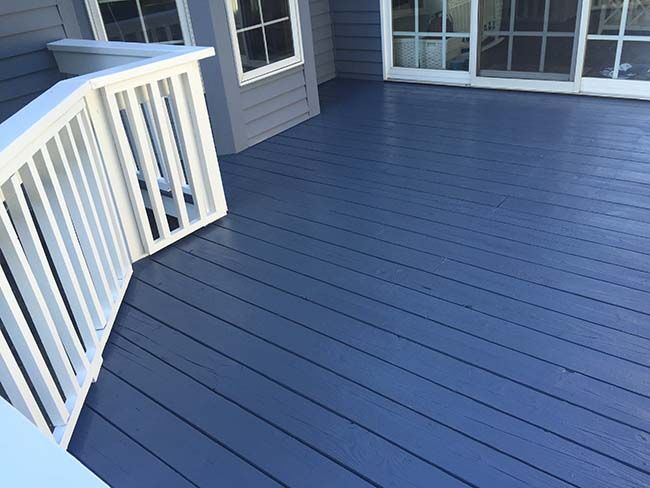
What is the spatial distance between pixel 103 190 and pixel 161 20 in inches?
81.7

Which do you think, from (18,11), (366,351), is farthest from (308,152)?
(366,351)

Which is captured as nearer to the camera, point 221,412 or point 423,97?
point 221,412

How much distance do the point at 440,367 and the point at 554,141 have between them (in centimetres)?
231

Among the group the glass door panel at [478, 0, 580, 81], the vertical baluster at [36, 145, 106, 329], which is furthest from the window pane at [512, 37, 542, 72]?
the vertical baluster at [36, 145, 106, 329]

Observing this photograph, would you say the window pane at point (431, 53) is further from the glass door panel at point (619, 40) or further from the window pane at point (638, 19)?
the window pane at point (638, 19)

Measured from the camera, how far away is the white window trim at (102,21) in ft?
11.7

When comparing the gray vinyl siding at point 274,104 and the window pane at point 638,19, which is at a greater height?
the window pane at point 638,19

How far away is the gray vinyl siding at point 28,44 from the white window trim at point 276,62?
38.3 inches

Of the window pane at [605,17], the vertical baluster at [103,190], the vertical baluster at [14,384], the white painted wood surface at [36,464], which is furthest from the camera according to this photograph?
the window pane at [605,17]

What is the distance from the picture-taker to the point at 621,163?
3268mm

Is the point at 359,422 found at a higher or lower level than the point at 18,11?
lower

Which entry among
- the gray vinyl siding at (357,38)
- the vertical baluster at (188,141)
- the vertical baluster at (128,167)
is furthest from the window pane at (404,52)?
the vertical baluster at (128,167)

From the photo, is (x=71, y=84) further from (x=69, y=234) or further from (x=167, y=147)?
(x=69, y=234)

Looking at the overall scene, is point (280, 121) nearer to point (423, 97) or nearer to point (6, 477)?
point (423, 97)
